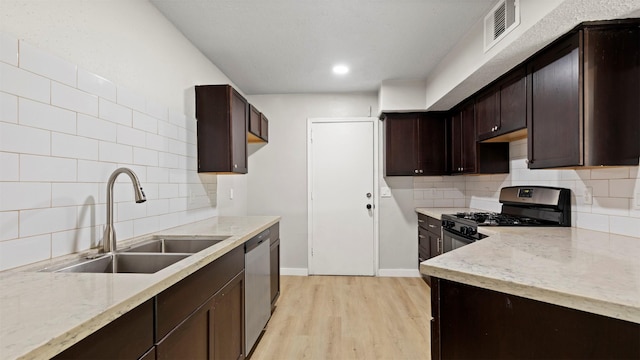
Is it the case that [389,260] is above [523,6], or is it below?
below

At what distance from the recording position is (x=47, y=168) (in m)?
1.30

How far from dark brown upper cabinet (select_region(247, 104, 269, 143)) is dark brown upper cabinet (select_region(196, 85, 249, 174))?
0.59m

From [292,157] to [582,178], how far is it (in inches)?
119

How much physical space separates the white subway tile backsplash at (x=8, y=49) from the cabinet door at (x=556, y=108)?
→ 2685 mm

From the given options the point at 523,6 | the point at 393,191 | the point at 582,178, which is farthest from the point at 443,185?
the point at 523,6

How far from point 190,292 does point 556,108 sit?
231cm

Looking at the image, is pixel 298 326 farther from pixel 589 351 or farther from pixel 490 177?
pixel 490 177

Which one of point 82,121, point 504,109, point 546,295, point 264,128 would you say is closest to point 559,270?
point 546,295

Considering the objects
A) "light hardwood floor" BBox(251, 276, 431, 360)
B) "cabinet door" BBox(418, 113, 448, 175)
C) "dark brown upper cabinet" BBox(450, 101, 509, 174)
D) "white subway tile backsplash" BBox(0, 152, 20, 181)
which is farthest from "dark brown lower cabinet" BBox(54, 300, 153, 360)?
"cabinet door" BBox(418, 113, 448, 175)

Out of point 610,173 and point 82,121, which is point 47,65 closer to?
point 82,121

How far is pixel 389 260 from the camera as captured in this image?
4.04 m

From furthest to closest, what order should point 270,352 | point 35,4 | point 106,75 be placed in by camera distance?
point 270,352
point 106,75
point 35,4

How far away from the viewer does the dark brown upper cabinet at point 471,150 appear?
3.04 m

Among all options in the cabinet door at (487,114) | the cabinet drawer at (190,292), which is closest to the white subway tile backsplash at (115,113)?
the cabinet drawer at (190,292)
